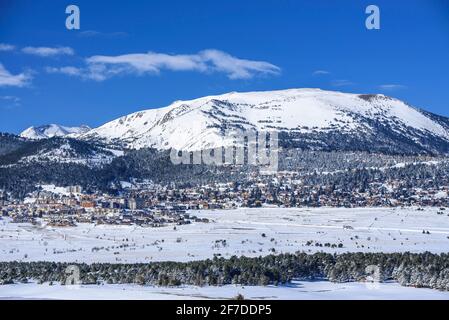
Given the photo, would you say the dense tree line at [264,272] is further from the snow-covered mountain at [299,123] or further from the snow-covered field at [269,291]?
the snow-covered mountain at [299,123]

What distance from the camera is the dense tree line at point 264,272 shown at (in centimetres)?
2075

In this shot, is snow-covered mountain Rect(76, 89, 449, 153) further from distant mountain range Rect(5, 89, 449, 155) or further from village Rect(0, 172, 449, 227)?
village Rect(0, 172, 449, 227)

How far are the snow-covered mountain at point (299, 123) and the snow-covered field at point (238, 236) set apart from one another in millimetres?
Answer: 54788

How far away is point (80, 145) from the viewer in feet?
360

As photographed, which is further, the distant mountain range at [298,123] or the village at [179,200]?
the distant mountain range at [298,123]

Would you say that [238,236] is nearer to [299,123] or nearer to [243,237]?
[243,237]

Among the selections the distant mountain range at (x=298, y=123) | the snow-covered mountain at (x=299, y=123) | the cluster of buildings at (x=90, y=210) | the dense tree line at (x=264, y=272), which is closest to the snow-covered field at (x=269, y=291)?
the dense tree line at (x=264, y=272)

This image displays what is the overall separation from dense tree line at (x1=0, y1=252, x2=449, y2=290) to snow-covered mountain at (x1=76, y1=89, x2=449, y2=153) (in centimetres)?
8372

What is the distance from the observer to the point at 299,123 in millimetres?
137125

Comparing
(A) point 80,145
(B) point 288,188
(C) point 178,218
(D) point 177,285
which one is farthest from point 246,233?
(A) point 80,145

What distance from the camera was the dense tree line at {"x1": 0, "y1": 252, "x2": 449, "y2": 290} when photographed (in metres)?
20.8

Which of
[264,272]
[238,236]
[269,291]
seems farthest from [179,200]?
[269,291]

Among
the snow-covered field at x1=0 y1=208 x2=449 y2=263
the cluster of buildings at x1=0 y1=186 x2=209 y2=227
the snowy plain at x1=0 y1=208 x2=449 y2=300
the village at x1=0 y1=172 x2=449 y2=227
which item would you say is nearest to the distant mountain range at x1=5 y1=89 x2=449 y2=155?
the village at x1=0 y1=172 x2=449 y2=227
